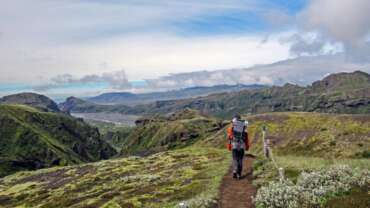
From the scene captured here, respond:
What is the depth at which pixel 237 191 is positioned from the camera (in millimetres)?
29703

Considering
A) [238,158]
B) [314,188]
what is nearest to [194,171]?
[238,158]

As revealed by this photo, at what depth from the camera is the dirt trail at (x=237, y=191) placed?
26034mm

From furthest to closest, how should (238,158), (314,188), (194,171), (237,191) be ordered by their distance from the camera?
(194,171)
(238,158)
(237,191)
(314,188)

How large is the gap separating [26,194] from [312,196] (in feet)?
188

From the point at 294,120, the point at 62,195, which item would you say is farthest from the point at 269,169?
the point at 294,120

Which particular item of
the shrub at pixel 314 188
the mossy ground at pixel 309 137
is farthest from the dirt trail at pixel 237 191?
the shrub at pixel 314 188

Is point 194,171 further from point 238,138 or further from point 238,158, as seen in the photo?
point 238,138

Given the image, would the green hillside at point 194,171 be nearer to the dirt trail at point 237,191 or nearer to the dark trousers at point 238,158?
the dirt trail at point 237,191

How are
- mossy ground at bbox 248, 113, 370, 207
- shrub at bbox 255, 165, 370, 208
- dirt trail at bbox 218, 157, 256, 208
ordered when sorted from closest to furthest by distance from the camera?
shrub at bbox 255, 165, 370, 208 → dirt trail at bbox 218, 157, 256, 208 → mossy ground at bbox 248, 113, 370, 207

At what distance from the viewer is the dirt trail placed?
1025 inches

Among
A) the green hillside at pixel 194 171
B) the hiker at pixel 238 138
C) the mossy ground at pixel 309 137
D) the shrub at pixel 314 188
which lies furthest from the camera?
the mossy ground at pixel 309 137

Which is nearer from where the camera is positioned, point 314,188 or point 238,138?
point 314,188

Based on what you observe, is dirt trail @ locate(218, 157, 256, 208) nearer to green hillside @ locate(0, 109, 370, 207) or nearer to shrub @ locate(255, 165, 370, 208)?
green hillside @ locate(0, 109, 370, 207)

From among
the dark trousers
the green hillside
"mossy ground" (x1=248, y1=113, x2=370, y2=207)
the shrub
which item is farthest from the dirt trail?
the shrub
